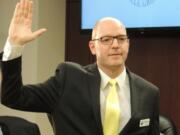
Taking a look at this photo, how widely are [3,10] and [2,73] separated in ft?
7.84

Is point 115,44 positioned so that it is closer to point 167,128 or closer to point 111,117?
point 111,117

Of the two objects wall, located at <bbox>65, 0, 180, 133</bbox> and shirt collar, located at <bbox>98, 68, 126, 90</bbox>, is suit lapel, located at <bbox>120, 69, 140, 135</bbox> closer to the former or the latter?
shirt collar, located at <bbox>98, 68, 126, 90</bbox>

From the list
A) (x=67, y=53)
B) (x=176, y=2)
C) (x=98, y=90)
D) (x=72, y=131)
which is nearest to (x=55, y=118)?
(x=72, y=131)

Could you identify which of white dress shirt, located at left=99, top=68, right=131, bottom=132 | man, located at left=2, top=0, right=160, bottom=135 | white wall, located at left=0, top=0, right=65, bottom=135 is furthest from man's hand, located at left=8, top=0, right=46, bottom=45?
white wall, located at left=0, top=0, right=65, bottom=135

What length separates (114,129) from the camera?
7.22 feet

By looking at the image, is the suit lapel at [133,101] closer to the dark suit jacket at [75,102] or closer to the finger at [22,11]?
the dark suit jacket at [75,102]

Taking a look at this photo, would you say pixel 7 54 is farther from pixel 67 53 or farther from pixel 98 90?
pixel 67 53

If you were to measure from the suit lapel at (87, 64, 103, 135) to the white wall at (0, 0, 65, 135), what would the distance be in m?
1.90

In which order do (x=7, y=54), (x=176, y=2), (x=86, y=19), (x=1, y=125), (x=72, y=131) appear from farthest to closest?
(x=86, y=19), (x=176, y=2), (x=1, y=125), (x=72, y=131), (x=7, y=54)

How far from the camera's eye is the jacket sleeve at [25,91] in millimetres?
2088

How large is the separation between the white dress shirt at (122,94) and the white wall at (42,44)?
6.45 ft

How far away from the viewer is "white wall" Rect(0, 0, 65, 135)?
419 cm

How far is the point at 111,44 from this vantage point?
227cm

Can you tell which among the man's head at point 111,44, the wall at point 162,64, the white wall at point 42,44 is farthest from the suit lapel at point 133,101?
the white wall at point 42,44
